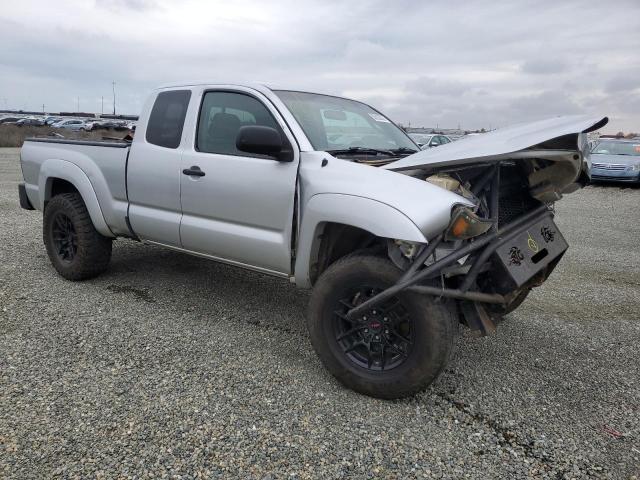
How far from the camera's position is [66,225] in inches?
205

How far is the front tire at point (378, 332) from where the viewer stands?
9.63 feet

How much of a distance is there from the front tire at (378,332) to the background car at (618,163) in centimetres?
1433

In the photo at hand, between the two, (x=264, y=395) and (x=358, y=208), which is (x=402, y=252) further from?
(x=264, y=395)

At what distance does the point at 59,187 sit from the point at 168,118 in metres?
1.81

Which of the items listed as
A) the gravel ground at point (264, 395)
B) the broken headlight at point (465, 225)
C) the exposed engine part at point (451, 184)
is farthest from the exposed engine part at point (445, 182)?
the gravel ground at point (264, 395)

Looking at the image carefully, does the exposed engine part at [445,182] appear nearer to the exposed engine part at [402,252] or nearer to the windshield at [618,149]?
the exposed engine part at [402,252]

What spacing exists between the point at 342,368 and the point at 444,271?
87 centimetres

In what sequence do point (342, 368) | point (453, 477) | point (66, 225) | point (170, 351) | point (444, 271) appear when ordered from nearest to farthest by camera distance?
point (453, 477), point (444, 271), point (342, 368), point (170, 351), point (66, 225)

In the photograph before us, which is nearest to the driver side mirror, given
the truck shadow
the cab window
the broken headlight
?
the cab window

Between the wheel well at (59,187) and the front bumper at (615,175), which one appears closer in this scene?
the wheel well at (59,187)

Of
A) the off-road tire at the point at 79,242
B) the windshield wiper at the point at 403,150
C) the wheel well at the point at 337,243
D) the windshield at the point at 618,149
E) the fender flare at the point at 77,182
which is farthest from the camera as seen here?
the windshield at the point at 618,149

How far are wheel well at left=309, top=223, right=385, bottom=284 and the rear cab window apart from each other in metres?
1.61

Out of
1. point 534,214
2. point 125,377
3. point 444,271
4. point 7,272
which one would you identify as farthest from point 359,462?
point 7,272

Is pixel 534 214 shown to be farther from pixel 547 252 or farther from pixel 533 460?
pixel 533 460
